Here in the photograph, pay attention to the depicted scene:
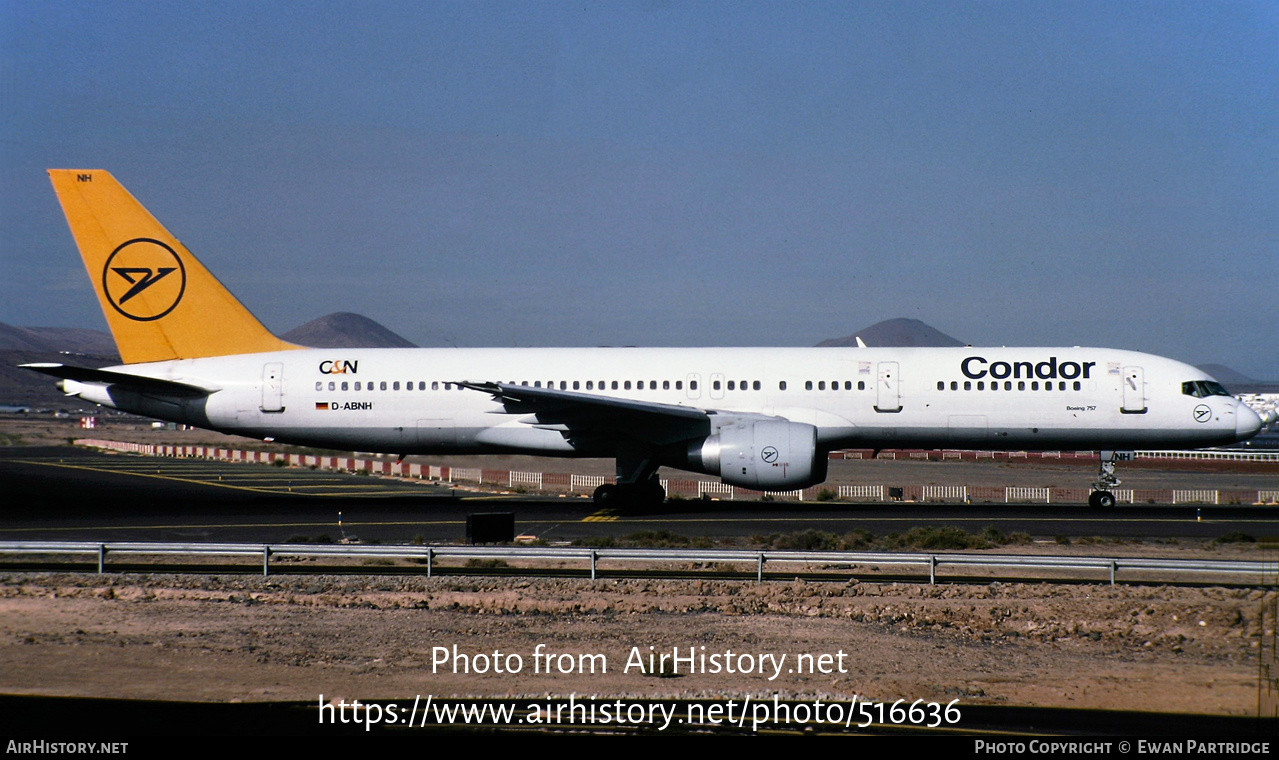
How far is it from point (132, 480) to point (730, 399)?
1037 inches

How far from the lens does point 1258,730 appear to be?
9734 millimetres

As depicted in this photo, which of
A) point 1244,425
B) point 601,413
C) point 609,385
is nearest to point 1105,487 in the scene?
point 1244,425

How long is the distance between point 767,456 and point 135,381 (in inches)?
691

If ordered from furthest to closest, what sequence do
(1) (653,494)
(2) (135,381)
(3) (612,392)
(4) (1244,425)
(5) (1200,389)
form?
(3) (612,392) → (2) (135,381) → (1) (653,494) → (5) (1200,389) → (4) (1244,425)

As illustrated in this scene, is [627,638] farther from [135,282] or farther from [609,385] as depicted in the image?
[135,282]

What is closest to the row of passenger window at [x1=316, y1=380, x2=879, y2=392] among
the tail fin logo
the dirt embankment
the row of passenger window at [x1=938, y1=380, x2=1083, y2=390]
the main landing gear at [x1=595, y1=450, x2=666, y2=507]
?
the main landing gear at [x1=595, y1=450, x2=666, y2=507]

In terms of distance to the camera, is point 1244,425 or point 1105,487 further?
point 1105,487

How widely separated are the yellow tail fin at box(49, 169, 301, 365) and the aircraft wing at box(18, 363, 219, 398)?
1365 millimetres

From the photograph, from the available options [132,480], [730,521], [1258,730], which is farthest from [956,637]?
[132,480]

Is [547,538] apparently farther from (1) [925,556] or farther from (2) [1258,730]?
(2) [1258,730]

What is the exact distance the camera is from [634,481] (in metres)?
28.3

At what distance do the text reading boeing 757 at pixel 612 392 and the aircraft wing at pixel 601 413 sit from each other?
62 mm

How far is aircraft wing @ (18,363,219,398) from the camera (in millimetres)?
28625

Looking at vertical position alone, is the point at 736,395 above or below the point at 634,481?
above
